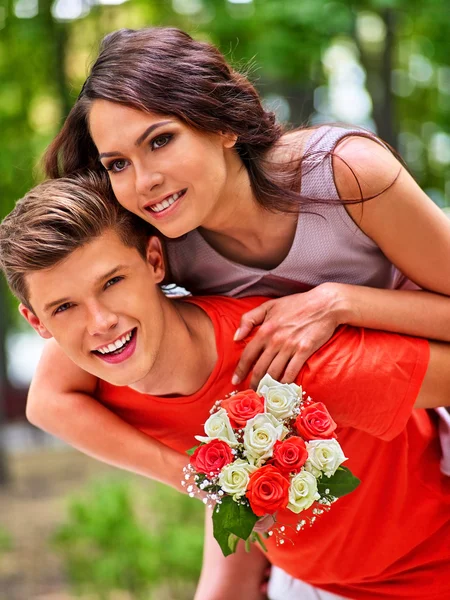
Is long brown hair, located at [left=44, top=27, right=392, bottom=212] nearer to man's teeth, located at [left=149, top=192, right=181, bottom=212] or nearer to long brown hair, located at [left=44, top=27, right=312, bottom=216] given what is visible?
long brown hair, located at [left=44, top=27, right=312, bottom=216]

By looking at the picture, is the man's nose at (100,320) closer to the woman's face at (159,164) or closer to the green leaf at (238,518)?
the woman's face at (159,164)

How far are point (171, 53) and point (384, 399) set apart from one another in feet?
4.54

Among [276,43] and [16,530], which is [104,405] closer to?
[276,43]

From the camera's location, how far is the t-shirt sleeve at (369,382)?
2777mm

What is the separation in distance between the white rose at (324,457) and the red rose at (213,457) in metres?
0.25

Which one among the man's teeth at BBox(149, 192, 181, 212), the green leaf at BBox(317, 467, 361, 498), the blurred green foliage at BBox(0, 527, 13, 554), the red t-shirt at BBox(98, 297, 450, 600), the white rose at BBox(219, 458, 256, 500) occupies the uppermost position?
the man's teeth at BBox(149, 192, 181, 212)

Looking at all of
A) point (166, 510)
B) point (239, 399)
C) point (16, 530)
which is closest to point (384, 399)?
point (239, 399)

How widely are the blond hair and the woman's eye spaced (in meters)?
0.14

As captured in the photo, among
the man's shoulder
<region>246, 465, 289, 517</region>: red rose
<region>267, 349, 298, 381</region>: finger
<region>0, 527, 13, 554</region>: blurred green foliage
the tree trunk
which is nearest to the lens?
<region>246, 465, 289, 517</region>: red rose

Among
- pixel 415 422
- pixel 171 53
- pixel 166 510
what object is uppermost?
pixel 171 53

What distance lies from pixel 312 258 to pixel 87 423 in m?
1.05

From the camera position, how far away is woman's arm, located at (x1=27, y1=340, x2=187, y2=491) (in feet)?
10.1

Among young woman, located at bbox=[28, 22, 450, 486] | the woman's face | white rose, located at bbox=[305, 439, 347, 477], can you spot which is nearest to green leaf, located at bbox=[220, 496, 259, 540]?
white rose, located at bbox=[305, 439, 347, 477]

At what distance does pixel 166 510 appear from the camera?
319 inches
